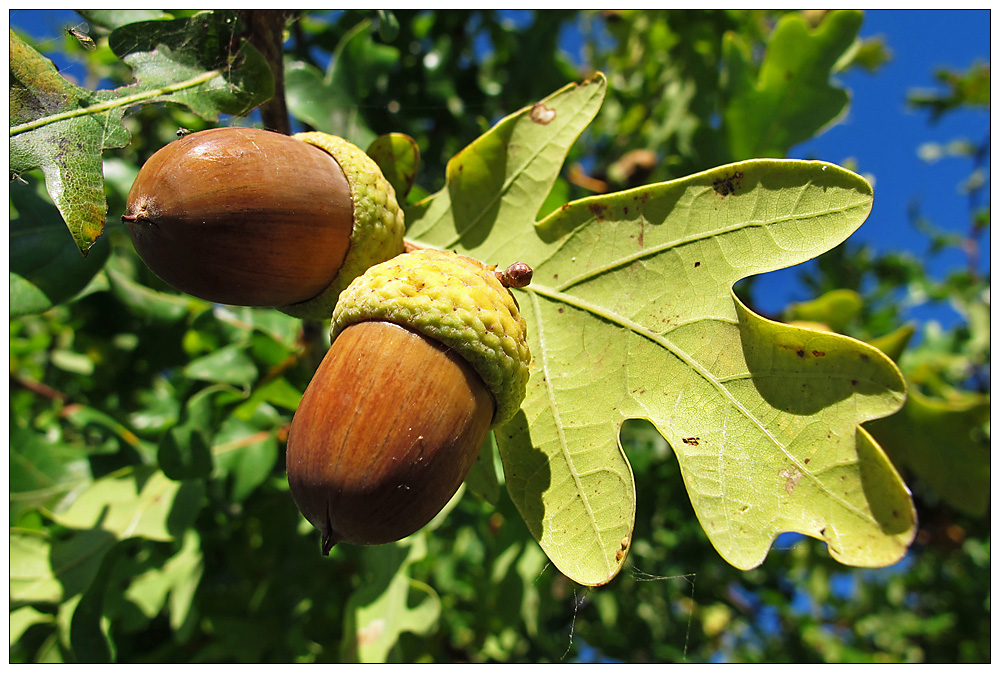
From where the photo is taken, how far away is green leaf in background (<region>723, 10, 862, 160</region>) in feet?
4.72

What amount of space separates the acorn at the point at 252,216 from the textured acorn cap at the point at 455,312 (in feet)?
0.25

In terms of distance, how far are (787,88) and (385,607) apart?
153 cm

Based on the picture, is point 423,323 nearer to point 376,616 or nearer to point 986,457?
point 376,616

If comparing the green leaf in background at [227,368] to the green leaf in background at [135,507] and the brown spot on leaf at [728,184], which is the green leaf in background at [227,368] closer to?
the green leaf in background at [135,507]

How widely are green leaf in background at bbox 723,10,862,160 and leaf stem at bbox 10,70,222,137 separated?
1168mm

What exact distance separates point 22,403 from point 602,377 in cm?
215

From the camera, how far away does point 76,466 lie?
1.56 m

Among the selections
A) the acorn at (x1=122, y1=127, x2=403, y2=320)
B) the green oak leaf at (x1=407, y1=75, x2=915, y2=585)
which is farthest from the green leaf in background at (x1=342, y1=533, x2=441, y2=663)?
the acorn at (x1=122, y1=127, x2=403, y2=320)

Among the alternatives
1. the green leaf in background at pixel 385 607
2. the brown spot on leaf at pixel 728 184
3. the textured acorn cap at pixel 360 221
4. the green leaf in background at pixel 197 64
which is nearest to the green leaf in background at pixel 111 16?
the green leaf in background at pixel 197 64

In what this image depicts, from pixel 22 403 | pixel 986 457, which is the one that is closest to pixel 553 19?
pixel 986 457

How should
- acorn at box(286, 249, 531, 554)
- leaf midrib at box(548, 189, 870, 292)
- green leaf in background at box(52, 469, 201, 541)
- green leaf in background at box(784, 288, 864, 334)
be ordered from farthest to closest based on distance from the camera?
1. green leaf in background at box(784, 288, 864, 334)
2. green leaf in background at box(52, 469, 201, 541)
3. leaf midrib at box(548, 189, 870, 292)
4. acorn at box(286, 249, 531, 554)

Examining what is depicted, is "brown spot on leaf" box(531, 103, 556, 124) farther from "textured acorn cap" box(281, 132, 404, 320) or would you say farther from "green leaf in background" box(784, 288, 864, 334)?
"green leaf in background" box(784, 288, 864, 334)

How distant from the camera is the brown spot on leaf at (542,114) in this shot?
0.99m

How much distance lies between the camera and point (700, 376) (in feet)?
2.77
